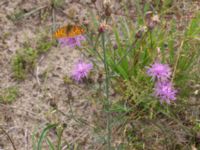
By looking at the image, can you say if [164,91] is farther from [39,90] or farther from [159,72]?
[39,90]

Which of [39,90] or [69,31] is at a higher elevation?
[69,31]

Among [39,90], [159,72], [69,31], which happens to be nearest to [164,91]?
[159,72]

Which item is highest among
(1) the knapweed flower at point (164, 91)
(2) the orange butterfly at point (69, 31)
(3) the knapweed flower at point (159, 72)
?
(2) the orange butterfly at point (69, 31)

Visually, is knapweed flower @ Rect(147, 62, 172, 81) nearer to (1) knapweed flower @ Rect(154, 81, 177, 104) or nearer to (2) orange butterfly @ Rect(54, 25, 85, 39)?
(1) knapweed flower @ Rect(154, 81, 177, 104)

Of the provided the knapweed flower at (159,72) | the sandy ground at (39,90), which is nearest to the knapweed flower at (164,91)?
the knapweed flower at (159,72)

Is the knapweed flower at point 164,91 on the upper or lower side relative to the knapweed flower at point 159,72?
lower

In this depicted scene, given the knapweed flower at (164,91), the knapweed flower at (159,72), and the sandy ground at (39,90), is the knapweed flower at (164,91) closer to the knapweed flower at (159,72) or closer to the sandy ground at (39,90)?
the knapweed flower at (159,72)

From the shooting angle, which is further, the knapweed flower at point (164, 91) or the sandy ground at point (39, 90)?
the sandy ground at point (39, 90)

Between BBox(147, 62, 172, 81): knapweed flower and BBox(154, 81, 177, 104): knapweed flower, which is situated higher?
BBox(147, 62, 172, 81): knapweed flower

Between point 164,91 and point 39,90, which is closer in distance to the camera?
point 164,91

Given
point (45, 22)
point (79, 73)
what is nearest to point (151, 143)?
point (79, 73)

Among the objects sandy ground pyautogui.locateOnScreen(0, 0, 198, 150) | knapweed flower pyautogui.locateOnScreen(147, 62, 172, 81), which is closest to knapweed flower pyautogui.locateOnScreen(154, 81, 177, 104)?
knapweed flower pyautogui.locateOnScreen(147, 62, 172, 81)

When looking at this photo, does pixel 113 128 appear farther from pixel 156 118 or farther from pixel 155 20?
pixel 155 20

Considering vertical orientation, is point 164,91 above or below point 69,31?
below
